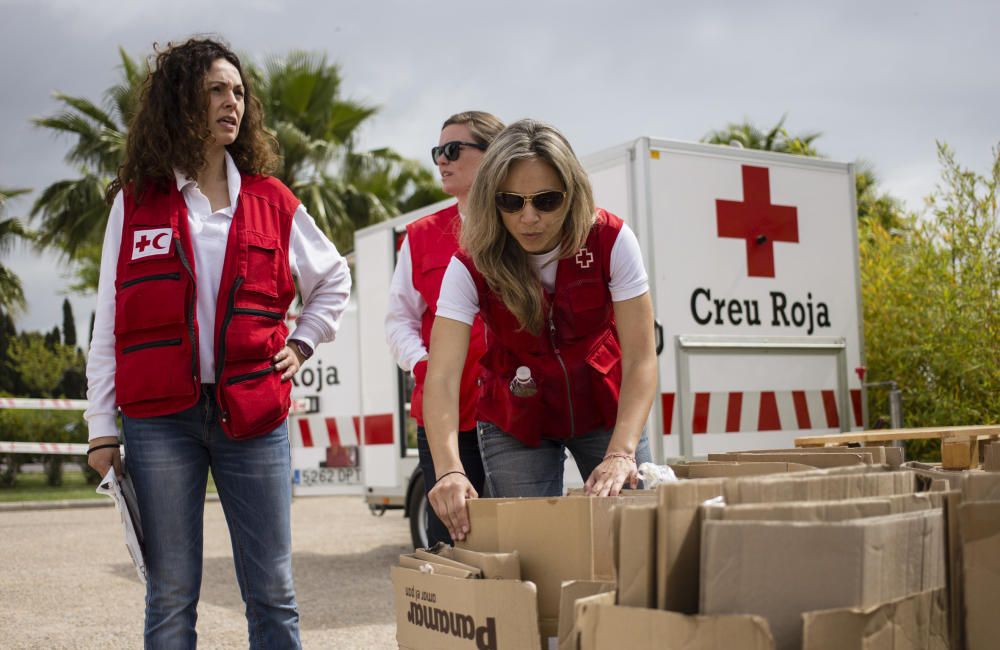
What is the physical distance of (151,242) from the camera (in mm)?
2545

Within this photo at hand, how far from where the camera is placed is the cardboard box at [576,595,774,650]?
1266 millimetres

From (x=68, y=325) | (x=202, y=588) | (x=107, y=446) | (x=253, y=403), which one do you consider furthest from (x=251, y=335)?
(x=68, y=325)

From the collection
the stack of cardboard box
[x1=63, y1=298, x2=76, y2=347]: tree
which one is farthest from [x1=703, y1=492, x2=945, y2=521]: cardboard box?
[x1=63, y1=298, x2=76, y2=347]: tree

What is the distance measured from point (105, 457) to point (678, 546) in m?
1.62

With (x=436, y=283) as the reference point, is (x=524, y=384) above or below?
below

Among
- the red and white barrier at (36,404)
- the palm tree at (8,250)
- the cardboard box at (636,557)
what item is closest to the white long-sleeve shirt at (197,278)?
the cardboard box at (636,557)

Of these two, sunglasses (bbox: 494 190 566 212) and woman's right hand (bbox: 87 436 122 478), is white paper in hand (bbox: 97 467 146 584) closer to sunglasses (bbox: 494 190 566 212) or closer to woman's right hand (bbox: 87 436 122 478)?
woman's right hand (bbox: 87 436 122 478)

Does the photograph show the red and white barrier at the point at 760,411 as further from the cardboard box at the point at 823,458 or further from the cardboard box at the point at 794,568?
the cardboard box at the point at 794,568

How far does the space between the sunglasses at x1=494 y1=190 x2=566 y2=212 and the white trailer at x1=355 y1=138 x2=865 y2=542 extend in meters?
2.70

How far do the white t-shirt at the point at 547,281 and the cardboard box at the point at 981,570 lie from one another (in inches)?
41.4

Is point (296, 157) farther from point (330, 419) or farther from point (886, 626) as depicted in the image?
point (886, 626)

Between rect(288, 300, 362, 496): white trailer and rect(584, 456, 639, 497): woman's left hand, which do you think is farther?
rect(288, 300, 362, 496): white trailer

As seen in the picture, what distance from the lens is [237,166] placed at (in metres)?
2.84

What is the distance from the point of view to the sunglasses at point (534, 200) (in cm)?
239
